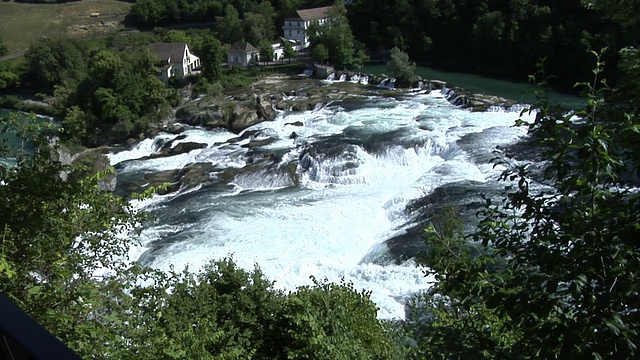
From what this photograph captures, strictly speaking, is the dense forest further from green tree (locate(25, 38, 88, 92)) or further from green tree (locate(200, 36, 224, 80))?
green tree (locate(25, 38, 88, 92))

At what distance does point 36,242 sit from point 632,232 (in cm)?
544

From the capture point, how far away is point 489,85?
36156mm

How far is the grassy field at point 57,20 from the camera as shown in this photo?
201 feet

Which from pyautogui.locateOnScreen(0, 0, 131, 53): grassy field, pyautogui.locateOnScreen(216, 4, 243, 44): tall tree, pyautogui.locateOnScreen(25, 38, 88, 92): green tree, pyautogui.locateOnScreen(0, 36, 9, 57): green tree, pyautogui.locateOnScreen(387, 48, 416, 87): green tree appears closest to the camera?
pyautogui.locateOnScreen(387, 48, 416, 87): green tree

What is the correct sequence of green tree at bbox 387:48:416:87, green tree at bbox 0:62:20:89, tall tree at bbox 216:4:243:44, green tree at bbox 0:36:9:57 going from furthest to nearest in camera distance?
green tree at bbox 0:36:9:57 < tall tree at bbox 216:4:243:44 < green tree at bbox 0:62:20:89 < green tree at bbox 387:48:416:87

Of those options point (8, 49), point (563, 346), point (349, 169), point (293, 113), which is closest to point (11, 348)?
point (563, 346)

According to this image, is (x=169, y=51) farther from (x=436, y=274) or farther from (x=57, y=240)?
(x=436, y=274)

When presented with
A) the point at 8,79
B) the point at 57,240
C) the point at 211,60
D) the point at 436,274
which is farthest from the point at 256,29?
the point at 436,274

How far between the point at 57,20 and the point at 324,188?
2360 inches

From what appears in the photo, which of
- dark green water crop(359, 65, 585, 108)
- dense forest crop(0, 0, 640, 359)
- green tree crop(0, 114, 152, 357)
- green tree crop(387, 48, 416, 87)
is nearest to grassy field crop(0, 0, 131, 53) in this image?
dark green water crop(359, 65, 585, 108)

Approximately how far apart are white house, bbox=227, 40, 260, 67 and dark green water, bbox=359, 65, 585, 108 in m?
8.95

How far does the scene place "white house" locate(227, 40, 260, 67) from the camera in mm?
43625

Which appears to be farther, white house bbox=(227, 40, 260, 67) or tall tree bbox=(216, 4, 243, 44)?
tall tree bbox=(216, 4, 243, 44)

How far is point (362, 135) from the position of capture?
83.5 feet
